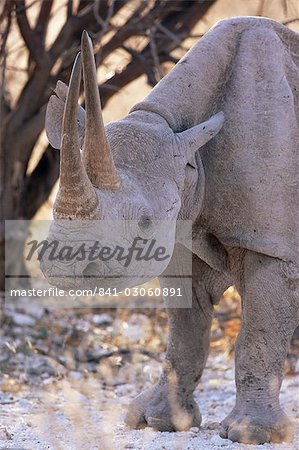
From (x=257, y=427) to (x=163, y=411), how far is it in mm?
644

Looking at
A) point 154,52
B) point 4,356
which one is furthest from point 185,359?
point 154,52

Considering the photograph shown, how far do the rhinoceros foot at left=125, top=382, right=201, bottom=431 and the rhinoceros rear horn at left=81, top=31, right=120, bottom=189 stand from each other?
1623 millimetres

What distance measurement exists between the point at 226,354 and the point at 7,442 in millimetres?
3123

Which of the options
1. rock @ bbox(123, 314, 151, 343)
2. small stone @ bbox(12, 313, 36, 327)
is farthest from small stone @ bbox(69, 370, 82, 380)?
small stone @ bbox(12, 313, 36, 327)

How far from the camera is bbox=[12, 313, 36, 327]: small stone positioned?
8.15 m

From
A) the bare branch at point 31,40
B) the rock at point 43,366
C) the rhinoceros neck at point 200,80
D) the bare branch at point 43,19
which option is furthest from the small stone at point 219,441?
the bare branch at point 43,19

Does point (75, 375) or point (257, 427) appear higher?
point (257, 427)

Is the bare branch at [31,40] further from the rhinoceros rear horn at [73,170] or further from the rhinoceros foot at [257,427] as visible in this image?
the rhinoceros rear horn at [73,170]

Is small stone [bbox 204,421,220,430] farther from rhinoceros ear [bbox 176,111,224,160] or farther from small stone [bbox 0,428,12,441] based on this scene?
rhinoceros ear [bbox 176,111,224,160]

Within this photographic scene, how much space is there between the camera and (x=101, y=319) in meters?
8.64

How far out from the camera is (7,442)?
480cm

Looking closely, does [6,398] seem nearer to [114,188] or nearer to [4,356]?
[4,356]

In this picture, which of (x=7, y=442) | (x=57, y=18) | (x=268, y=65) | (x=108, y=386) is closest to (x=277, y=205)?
(x=268, y=65)

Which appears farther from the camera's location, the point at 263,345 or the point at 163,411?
the point at 163,411
